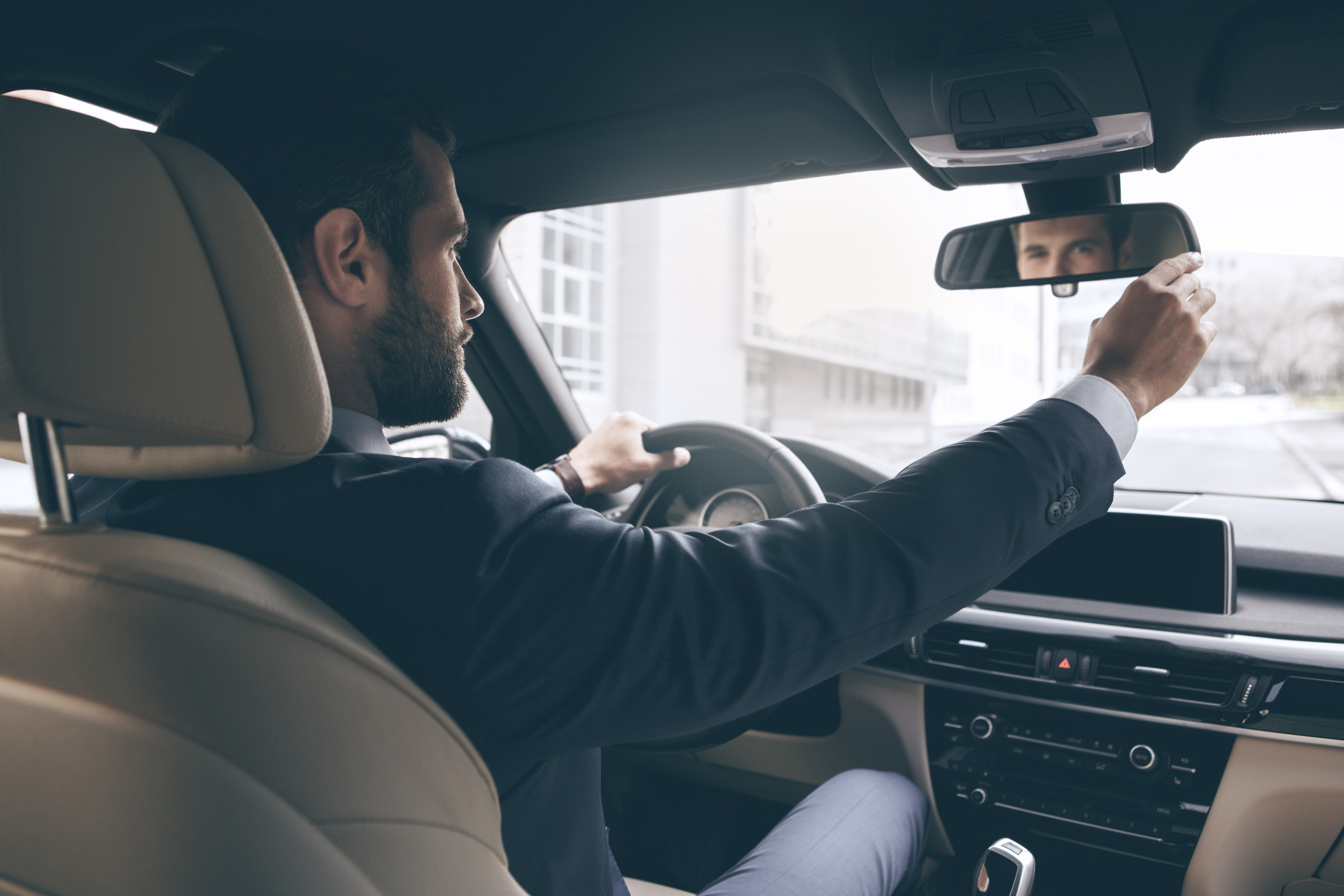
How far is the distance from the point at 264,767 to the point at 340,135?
0.79 m

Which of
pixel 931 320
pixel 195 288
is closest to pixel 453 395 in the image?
pixel 195 288

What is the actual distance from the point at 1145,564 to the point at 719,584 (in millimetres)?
1679

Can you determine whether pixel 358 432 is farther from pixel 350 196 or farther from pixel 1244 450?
pixel 1244 450

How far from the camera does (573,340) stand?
10148 mm

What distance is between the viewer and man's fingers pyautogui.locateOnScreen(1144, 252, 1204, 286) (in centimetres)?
117

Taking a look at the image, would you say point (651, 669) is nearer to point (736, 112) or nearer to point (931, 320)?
point (736, 112)

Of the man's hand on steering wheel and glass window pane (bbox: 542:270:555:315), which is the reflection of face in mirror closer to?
the man's hand on steering wheel

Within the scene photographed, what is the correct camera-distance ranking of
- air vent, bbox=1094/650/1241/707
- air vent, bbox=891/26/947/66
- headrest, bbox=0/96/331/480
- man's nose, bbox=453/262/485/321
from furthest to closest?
air vent, bbox=1094/650/1241/707, air vent, bbox=891/26/947/66, man's nose, bbox=453/262/485/321, headrest, bbox=0/96/331/480

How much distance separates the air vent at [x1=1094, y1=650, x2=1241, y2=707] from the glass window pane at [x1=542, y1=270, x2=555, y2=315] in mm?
7386

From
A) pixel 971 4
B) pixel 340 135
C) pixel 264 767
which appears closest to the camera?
pixel 264 767

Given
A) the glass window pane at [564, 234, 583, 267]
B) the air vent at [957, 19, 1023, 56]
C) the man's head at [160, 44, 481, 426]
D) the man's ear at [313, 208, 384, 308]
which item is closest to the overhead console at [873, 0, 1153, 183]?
the air vent at [957, 19, 1023, 56]

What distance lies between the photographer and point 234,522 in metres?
0.95

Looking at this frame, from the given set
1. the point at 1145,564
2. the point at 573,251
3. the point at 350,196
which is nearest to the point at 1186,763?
the point at 1145,564

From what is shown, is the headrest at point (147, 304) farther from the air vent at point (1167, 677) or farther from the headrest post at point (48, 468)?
the air vent at point (1167, 677)
